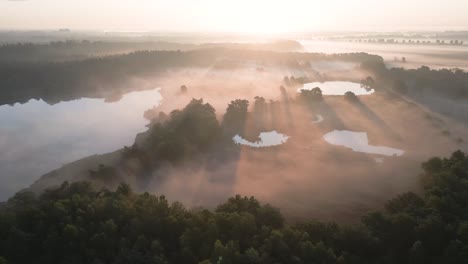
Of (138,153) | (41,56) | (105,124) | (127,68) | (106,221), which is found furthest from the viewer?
(41,56)

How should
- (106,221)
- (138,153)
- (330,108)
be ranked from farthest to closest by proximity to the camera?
(330,108), (138,153), (106,221)

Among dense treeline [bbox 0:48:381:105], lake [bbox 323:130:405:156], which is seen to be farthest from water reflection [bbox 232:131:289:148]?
dense treeline [bbox 0:48:381:105]

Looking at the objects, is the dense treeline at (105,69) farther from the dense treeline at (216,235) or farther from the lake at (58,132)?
the dense treeline at (216,235)

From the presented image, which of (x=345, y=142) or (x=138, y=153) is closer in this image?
(x=138, y=153)

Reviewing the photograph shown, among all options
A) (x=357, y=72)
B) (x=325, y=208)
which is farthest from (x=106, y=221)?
(x=357, y=72)

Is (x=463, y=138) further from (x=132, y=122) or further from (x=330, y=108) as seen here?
(x=132, y=122)

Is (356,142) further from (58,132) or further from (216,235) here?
(58,132)
